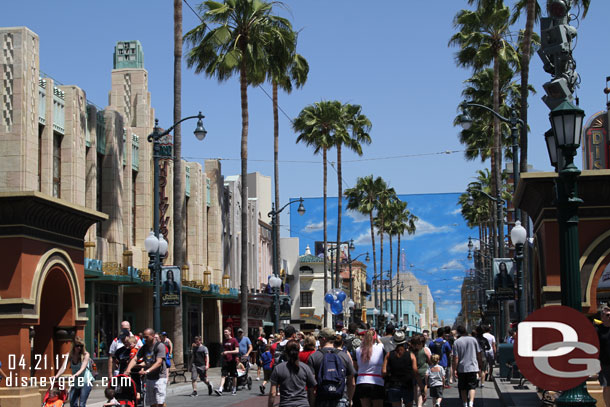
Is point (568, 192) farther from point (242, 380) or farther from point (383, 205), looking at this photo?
point (383, 205)

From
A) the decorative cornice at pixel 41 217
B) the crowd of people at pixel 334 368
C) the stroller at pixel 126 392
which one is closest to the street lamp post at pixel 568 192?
the crowd of people at pixel 334 368

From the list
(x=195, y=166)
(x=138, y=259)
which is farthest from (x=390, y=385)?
(x=195, y=166)

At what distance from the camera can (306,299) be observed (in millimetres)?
85500

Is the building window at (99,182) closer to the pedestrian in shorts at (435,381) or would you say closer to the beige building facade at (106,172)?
the beige building facade at (106,172)

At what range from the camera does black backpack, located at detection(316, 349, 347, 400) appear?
12.6m

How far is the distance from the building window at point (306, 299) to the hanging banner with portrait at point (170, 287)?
58.0m

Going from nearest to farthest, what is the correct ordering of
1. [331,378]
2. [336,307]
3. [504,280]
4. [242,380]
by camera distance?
1. [331,378]
2. [504,280]
3. [242,380]
4. [336,307]

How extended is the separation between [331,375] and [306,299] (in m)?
73.2

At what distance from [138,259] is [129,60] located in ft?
29.9

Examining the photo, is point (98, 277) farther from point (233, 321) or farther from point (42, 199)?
point (233, 321)

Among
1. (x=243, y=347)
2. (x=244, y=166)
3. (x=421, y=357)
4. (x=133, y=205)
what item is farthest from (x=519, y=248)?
(x=133, y=205)

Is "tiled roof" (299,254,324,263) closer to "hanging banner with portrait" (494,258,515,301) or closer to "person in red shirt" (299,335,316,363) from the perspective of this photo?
"hanging banner with portrait" (494,258,515,301)

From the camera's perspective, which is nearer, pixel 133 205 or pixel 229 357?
pixel 229 357

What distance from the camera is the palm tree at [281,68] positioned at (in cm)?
4075
